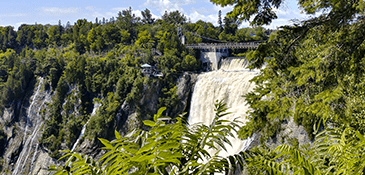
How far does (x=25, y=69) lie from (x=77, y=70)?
503 inches

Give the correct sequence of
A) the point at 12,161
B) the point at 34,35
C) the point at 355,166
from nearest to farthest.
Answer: the point at 355,166, the point at 12,161, the point at 34,35

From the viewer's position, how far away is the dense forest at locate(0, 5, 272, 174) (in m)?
32.6

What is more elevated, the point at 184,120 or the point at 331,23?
the point at 331,23

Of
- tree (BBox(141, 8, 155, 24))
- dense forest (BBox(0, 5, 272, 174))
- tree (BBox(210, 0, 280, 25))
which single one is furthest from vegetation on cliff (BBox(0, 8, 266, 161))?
tree (BBox(210, 0, 280, 25))

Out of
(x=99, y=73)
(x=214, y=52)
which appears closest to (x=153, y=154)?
(x=214, y=52)

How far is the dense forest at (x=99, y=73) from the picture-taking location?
32625mm

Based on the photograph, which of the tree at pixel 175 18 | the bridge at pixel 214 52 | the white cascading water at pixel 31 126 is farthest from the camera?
the tree at pixel 175 18

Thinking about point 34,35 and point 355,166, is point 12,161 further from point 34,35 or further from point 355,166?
point 355,166

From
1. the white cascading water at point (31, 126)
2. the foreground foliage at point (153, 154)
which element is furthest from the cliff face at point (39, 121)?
the foreground foliage at point (153, 154)

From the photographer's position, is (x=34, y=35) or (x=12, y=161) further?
(x=34, y=35)

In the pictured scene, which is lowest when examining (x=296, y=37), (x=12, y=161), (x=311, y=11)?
(x=12, y=161)

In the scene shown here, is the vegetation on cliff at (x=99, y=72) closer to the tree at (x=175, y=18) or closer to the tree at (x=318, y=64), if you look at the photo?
the tree at (x=175, y=18)

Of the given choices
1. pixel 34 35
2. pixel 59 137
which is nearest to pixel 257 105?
pixel 59 137

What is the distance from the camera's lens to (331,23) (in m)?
4.41
